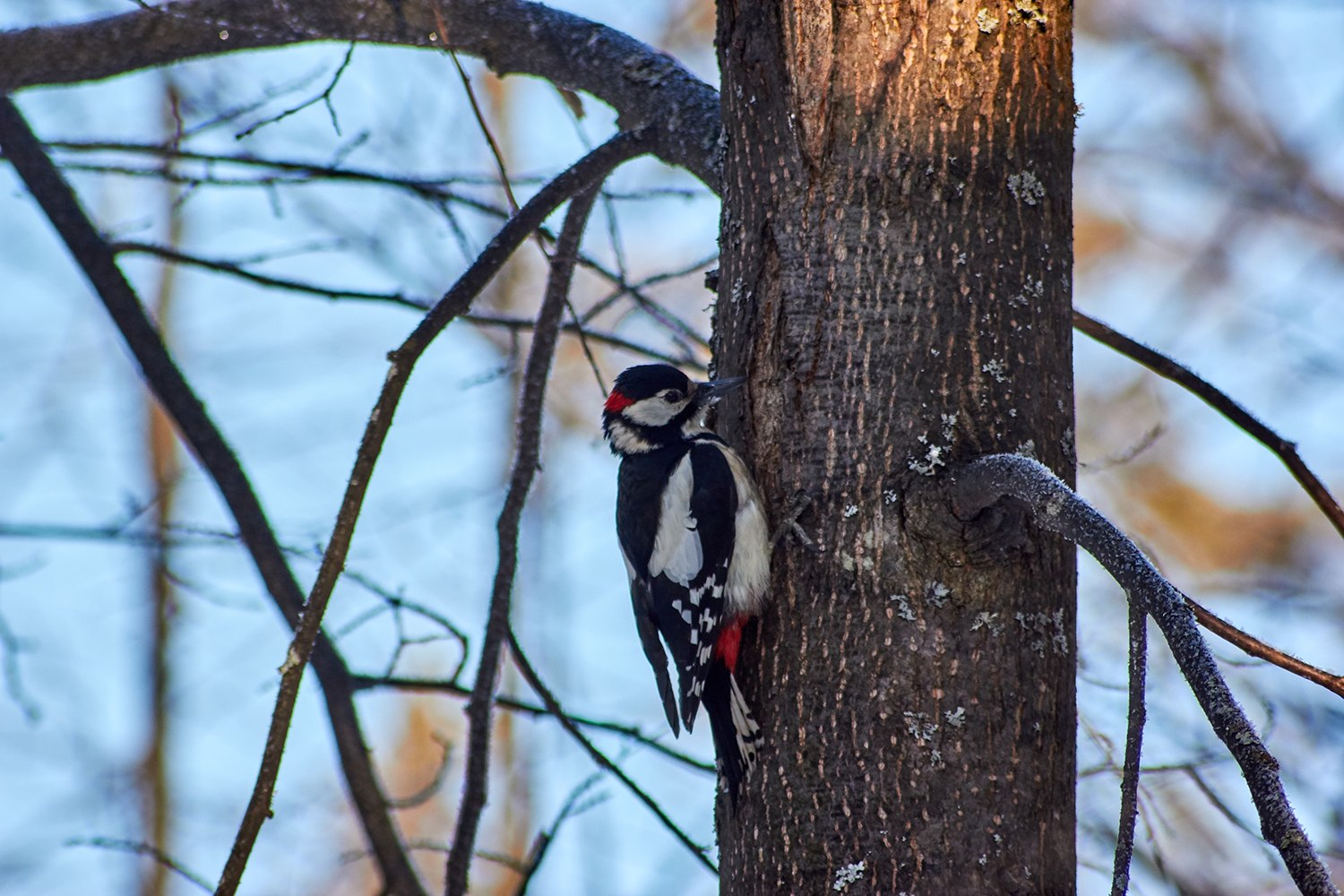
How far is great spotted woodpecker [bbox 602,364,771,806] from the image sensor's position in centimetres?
252

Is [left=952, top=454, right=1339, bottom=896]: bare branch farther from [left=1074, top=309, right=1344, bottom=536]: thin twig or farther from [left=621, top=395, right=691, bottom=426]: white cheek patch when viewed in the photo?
[left=621, top=395, right=691, bottom=426]: white cheek patch

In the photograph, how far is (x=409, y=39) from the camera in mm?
2969

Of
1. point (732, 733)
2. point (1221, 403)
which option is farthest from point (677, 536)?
point (1221, 403)

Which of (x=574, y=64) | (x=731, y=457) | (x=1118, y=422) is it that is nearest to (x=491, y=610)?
(x=731, y=457)

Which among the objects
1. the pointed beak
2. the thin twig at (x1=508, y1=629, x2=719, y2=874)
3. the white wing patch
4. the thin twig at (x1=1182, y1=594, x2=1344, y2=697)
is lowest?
the thin twig at (x1=1182, y1=594, x2=1344, y2=697)

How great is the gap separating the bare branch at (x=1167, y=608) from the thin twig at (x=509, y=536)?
1.07m

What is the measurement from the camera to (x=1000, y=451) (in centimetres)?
222

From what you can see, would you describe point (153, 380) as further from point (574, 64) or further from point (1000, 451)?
point (1000, 451)

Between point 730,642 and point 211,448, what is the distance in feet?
4.74

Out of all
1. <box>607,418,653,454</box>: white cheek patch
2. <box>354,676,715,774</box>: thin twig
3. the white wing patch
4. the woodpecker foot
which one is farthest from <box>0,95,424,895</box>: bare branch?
the woodpecker foot

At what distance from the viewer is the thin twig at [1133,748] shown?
1464 mm

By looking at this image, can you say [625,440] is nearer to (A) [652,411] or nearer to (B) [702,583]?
(A) [652,411]

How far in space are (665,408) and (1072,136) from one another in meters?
1.65

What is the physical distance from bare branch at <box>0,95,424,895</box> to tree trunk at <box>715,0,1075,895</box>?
1.18 metres
